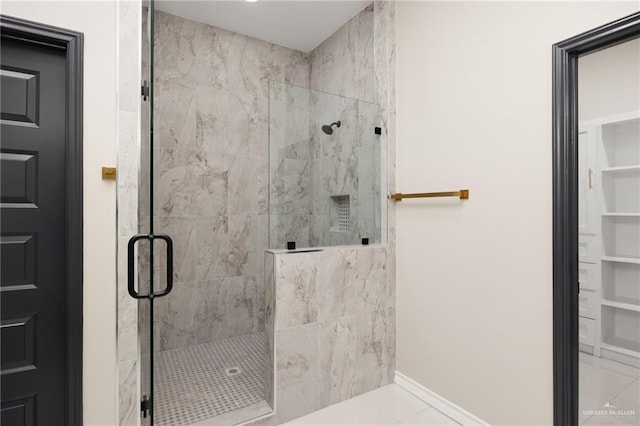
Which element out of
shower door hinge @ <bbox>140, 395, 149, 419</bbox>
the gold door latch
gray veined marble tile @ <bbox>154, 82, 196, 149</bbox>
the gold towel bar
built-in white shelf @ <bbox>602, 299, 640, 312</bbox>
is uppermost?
gray veined marble tile @ <bbox>154, 82, 196, 149</bbox>

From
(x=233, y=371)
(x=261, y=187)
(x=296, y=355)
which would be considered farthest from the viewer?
(x=261, y=187)

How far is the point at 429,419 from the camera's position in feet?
5.94

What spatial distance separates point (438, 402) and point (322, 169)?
154 centimetres

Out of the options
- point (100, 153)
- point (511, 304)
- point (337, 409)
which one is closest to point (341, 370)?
point (337, 409)

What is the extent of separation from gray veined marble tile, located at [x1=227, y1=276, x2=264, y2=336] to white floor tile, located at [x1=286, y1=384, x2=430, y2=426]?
1.32m

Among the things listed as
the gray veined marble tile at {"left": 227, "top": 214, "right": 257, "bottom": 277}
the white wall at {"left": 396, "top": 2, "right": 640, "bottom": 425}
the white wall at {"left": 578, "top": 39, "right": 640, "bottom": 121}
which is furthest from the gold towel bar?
the gray veined marble tile at {"left": 227, "top": 214, "right": 257, "bottom": 277}

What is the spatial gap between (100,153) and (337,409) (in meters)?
1.85

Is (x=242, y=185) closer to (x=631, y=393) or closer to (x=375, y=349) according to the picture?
(x=375, y=349)

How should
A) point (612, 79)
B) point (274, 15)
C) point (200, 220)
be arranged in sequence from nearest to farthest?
point (612, 79), point (274, 15), point (200, 220)

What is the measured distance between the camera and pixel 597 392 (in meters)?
1.88

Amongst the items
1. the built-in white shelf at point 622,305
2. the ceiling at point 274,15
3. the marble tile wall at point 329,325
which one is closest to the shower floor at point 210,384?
the marble tile wall at point 329,325

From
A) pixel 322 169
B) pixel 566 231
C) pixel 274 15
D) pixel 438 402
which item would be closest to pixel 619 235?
pixel 566 231

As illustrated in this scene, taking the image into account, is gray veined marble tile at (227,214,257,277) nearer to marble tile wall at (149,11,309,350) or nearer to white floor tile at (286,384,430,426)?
marble tile wall at (149,11,309,350)

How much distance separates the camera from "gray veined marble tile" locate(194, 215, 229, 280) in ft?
9.13
